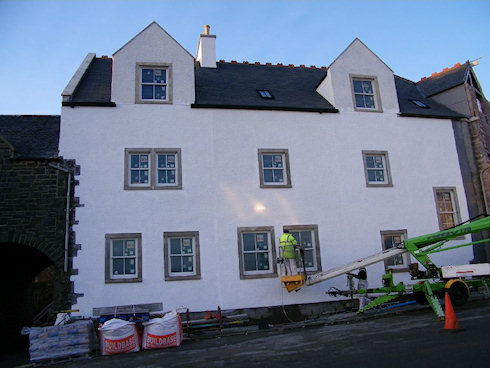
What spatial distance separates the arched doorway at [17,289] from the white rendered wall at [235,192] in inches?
153

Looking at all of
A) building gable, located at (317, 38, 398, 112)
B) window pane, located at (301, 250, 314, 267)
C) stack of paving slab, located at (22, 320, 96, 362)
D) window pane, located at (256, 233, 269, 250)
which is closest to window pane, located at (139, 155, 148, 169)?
window pane, located at (256, 233, 269, 250)

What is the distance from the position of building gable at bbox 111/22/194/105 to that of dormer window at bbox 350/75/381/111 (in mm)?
6462

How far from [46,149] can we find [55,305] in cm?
504

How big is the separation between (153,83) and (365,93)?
8264 millimetres

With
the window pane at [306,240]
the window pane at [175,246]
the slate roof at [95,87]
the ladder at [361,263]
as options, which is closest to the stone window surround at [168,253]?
the window pane at [175,246]

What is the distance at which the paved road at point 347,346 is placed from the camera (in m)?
7.30

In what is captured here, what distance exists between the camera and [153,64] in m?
15.3

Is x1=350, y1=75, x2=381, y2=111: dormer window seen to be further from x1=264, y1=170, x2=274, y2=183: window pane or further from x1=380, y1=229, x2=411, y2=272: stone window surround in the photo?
x1=380, y1=229, x2=411, y2=272: stone window surround

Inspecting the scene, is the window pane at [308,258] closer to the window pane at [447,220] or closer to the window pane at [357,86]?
the window pane at [447,220]

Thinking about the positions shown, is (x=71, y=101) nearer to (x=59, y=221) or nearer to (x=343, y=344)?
(x=59, y=221)

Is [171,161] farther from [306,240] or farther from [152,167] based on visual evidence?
→ [306,240]

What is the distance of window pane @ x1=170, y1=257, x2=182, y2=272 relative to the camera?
44.7ft

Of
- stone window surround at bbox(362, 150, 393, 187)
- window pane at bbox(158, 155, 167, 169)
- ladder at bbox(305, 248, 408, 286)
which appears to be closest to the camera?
ladder at bbox(305, 248, 408, 286)

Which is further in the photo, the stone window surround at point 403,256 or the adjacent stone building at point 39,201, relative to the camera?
the stone window surround at point 403,256
